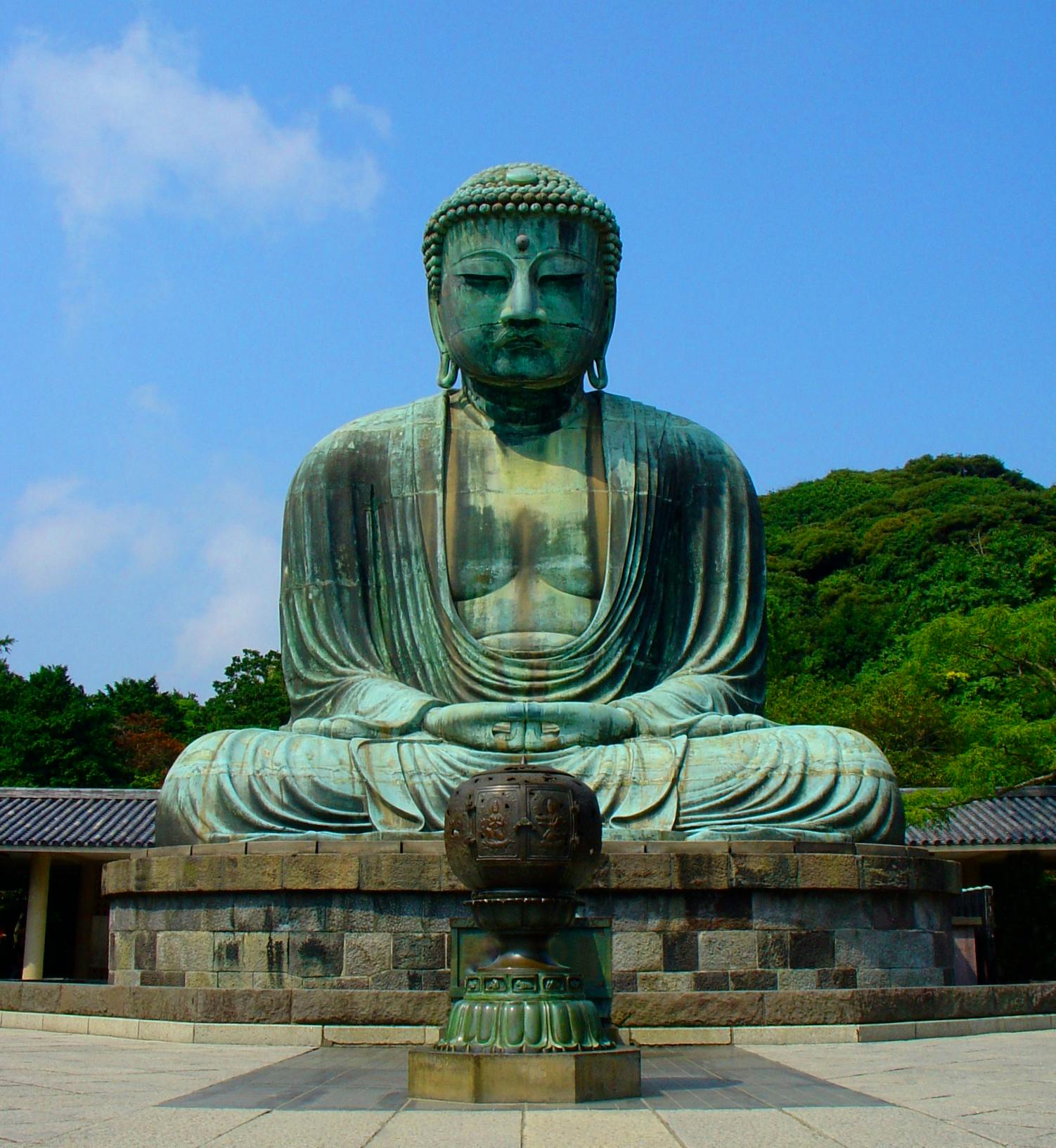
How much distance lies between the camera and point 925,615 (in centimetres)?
3403

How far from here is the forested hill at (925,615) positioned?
17.5 meters

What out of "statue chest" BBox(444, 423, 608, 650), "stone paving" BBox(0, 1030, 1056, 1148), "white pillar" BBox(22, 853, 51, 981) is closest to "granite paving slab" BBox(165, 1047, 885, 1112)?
"stone paving" BBox(0, 1030, 1056, 1148)

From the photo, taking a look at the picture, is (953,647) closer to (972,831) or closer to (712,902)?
(972,831)

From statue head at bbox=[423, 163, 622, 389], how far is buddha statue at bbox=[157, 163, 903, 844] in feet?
0.05

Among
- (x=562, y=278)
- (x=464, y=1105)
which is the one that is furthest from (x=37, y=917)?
(x=464, y=1105)

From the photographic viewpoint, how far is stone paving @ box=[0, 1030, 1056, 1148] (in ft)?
13.2

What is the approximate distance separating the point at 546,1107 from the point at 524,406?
660 centimetres

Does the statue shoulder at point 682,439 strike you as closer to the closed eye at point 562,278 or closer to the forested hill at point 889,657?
the closed eye at point 562,278

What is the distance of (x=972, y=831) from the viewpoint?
18750 mm

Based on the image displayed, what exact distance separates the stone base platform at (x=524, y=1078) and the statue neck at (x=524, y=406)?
20.8ft

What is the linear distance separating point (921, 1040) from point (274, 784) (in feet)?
12.4

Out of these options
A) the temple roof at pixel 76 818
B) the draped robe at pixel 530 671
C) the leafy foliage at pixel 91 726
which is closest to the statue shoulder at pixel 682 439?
the draped robe at pixel 530 671

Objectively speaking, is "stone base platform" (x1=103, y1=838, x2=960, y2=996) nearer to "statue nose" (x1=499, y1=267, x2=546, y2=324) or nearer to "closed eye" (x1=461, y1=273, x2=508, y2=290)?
"statue nose" (x1=499, y1=267, x2=546, y2=324)

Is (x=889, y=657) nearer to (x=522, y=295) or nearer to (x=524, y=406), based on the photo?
(x=524, y=406)
